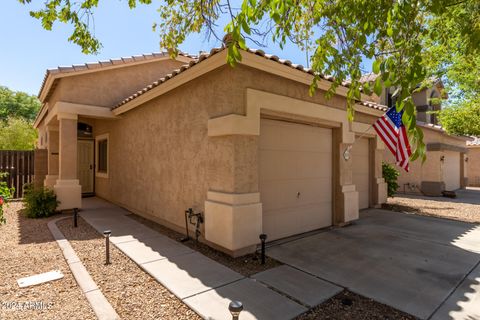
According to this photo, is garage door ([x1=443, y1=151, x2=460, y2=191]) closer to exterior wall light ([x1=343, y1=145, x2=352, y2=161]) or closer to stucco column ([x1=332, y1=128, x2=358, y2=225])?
exterior wall light ([x1=343, y1=145, x2=352, y2=161])

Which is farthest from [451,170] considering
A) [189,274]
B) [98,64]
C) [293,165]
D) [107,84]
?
[98,64]

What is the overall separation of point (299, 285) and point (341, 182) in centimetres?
425

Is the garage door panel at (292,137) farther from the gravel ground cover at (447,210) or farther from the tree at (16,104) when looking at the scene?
the tree at (16,104)

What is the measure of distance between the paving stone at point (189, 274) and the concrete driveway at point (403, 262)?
124cm

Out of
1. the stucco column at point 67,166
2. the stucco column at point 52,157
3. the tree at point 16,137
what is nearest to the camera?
the stucco column at point 67,166

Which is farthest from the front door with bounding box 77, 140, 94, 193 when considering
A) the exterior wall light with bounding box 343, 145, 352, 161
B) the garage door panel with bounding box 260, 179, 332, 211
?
the exterior wall light with bounding box 343, 145, 352, 161

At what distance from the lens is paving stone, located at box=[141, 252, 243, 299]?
3.88 m

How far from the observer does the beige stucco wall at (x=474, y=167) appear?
72.8ft

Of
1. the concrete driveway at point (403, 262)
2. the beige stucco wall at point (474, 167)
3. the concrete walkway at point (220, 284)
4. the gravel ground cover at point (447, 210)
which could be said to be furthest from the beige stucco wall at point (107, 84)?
the beige stucco wall at point (474, 167)

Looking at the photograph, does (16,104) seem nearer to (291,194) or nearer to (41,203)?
(41,203)

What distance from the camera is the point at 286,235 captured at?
630 centimetres

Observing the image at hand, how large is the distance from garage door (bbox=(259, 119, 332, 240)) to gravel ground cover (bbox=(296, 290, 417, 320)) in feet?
8.22

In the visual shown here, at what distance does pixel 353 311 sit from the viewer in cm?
335

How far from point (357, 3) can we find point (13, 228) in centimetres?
955
